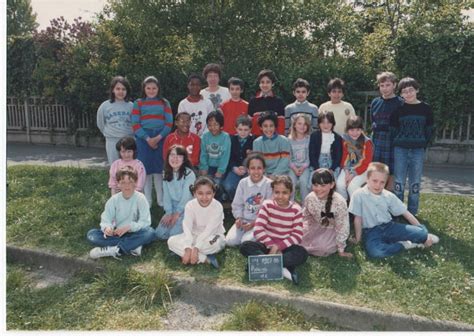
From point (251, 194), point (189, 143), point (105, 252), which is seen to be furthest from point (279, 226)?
point (189, 143)

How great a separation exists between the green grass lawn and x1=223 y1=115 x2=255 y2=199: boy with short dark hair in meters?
0.45

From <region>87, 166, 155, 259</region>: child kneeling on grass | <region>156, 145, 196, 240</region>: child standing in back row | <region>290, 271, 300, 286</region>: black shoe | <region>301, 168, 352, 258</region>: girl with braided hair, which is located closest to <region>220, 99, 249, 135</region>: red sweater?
<region>156, 145, 196, 240</region>: child standing in back row

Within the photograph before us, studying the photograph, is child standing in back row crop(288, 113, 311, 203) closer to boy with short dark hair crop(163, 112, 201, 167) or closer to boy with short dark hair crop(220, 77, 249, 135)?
boy with short dark hair crop(220, 77, 249, 135)

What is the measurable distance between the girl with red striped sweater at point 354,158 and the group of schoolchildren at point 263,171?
→ 12 mm

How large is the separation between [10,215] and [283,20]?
8.54m

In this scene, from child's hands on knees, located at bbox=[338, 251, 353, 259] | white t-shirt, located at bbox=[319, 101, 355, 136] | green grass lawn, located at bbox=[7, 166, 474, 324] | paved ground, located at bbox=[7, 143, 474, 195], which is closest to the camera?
green grass lawn, located at bbox=[7, 166, 474, 324]

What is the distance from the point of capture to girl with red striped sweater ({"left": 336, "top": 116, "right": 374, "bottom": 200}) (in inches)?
219

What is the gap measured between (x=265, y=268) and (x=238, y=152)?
2050 millimetres

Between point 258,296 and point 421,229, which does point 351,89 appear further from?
point 258,296

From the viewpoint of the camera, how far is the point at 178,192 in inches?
212

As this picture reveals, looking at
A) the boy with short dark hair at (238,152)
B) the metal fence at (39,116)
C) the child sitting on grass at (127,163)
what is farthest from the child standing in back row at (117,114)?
the metal fence at (39,116)

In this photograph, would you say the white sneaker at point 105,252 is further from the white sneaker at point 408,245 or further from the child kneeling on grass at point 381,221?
the white sneaker at point 408,245

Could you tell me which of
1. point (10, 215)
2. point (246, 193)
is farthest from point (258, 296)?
point (10, 215)

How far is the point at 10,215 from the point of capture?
6.21m
